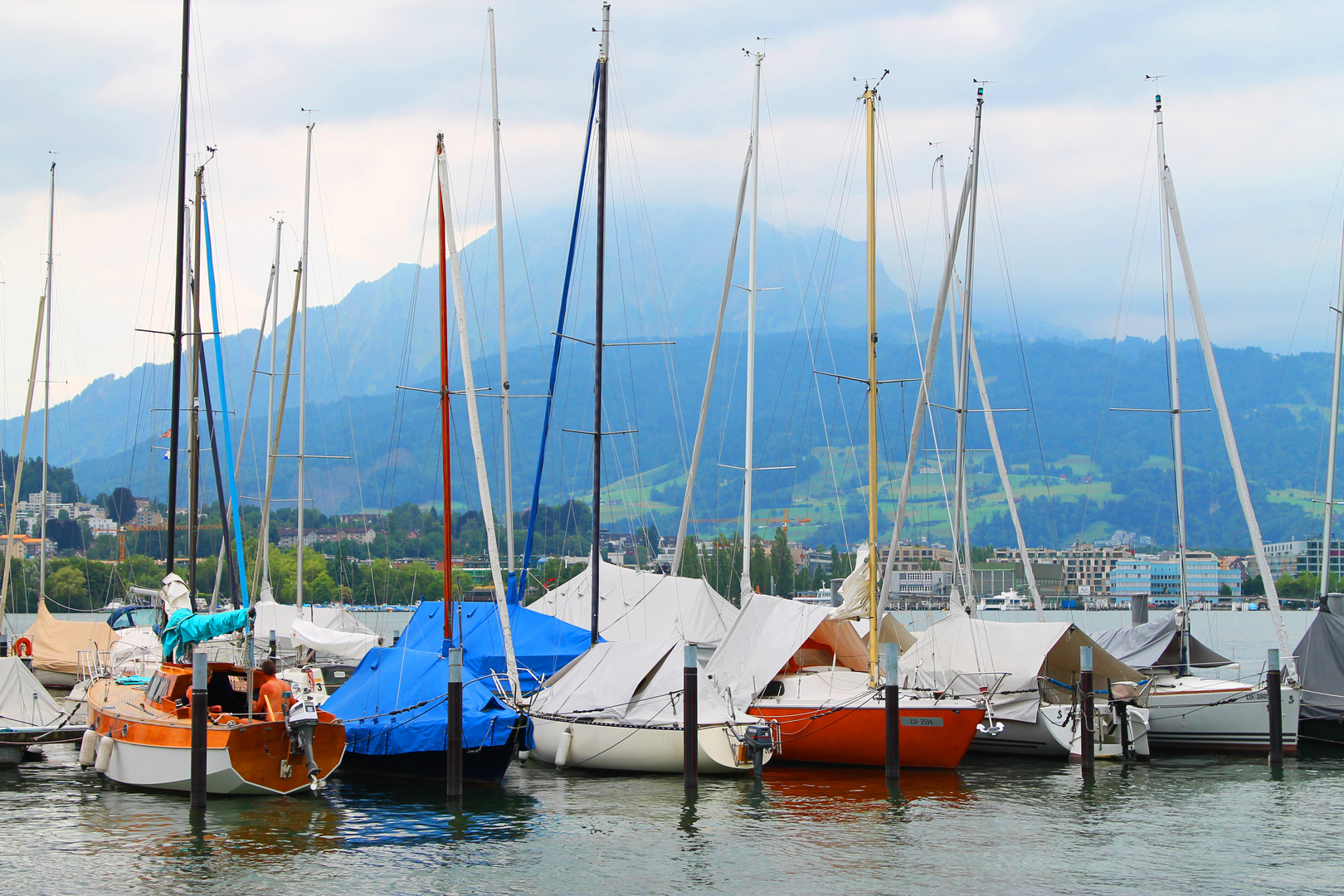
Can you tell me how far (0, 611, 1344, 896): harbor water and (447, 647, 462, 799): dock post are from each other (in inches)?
20.0

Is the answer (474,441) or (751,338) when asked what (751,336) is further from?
(474,441)

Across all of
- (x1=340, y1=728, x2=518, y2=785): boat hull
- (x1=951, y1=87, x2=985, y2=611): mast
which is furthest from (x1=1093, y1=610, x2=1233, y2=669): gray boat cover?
(x1=340, y1=728, x2=518, y2=785): boat hull

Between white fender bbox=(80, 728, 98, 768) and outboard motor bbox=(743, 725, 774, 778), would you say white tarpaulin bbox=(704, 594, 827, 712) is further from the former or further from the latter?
white fender bbox=(80, 728, 98, 768)

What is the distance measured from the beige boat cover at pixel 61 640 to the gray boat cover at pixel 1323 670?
127 feet

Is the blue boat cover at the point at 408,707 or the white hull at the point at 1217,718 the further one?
the white hull at the point at 1217,718

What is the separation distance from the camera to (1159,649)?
34.5 m

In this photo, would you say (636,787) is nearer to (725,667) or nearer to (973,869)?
(725,667)

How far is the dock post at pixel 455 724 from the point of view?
23141 millimetres

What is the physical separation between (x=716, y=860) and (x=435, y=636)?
13.9m

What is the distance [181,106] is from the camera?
31.1 metres

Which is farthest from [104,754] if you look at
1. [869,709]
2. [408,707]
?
[869,709]

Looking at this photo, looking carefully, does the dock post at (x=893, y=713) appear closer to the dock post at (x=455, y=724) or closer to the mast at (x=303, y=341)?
the dock post at (x=455, y=724)

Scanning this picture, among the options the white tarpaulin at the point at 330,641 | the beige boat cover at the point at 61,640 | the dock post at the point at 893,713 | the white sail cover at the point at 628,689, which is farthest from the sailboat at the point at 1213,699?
the beige boat cover at the point at 61,640

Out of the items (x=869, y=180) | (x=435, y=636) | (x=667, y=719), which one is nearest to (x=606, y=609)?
(x=435, y=636)
